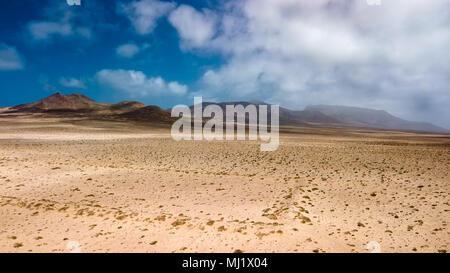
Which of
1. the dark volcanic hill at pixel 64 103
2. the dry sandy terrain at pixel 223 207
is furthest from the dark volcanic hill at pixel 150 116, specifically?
the dry sandy terrain at pixel 223 207

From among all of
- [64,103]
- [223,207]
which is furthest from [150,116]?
[223,207]

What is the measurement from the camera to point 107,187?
10438 millimetres

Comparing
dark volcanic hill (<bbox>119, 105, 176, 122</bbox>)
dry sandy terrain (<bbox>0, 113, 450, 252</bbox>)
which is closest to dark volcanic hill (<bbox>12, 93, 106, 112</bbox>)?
dark volcanic hill (<bbox>119, 105, 176, 122</bbox>)

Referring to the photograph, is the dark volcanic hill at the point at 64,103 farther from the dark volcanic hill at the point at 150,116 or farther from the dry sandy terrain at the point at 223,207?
the dry sandy terrain at the point at 223,207

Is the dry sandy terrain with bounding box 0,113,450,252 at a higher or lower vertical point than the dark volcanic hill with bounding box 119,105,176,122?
lower

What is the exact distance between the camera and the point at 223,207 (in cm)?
820

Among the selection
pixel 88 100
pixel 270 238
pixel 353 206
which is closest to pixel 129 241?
pixel 270 238

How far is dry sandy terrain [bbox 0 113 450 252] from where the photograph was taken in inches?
229

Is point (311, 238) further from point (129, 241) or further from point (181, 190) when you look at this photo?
point (181, 190)

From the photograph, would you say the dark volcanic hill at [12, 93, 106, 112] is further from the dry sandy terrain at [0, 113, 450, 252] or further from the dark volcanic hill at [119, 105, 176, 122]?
the dry sandy terrain at [0, 113, 450, 252]
